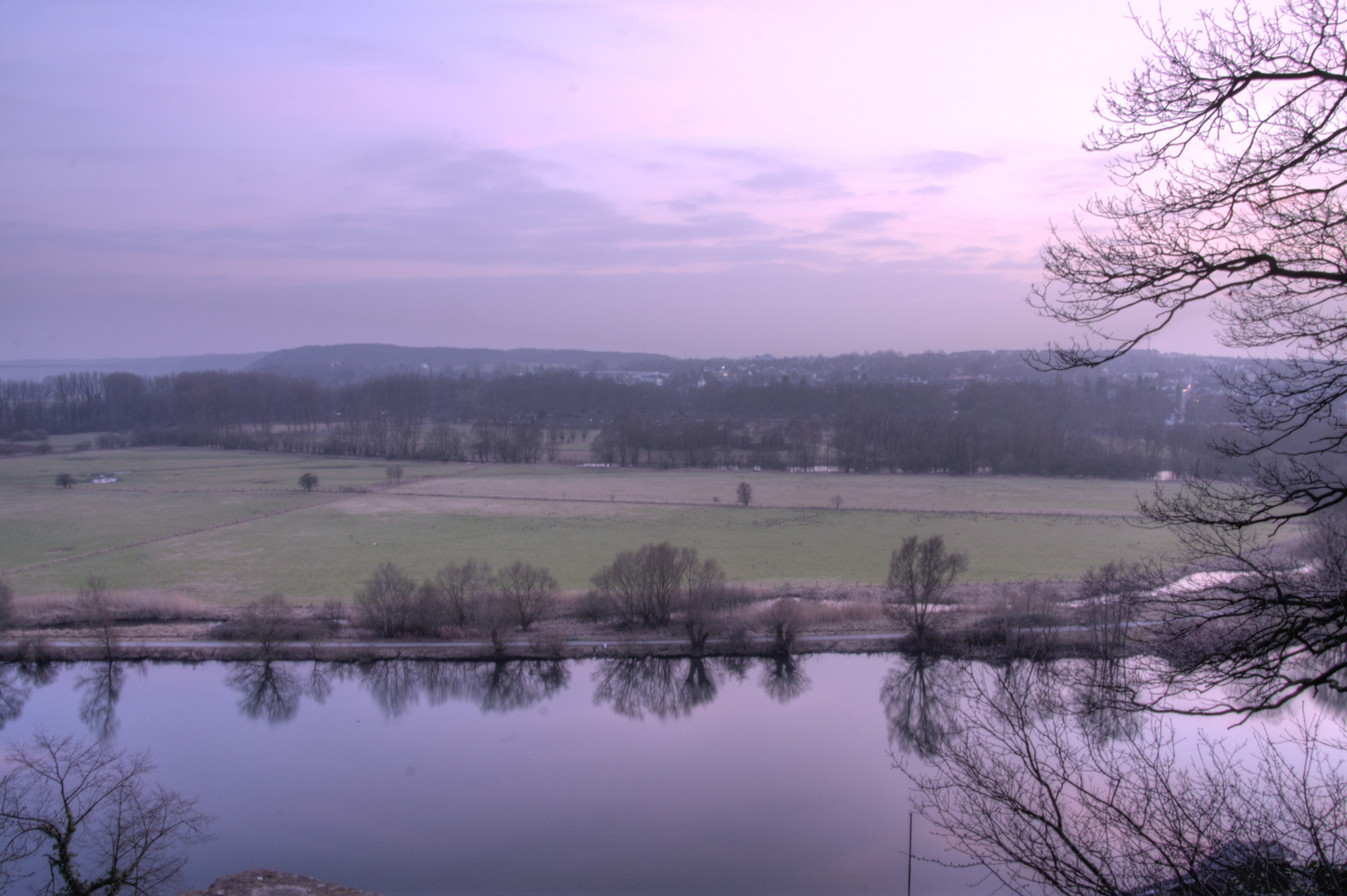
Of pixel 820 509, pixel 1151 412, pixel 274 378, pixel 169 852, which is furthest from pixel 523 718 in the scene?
pixel 274 378

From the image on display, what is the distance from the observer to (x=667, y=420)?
66312 mm

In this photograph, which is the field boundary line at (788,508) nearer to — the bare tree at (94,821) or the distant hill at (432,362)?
the bare tree at (94,821)

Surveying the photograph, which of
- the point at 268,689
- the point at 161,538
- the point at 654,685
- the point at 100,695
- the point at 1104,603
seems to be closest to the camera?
the point at 100,695

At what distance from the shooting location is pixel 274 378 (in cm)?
8688

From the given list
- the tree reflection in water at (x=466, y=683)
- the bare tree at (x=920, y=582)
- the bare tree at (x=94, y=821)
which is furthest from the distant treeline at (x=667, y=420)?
the bare tree at (x=94, y=821)

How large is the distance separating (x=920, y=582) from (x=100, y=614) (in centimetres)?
2296

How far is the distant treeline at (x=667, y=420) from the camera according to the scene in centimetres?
5272

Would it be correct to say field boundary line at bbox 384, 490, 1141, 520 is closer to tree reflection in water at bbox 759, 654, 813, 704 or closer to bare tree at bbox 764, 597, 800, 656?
bare tree at bbox 764, 597, 800, 656

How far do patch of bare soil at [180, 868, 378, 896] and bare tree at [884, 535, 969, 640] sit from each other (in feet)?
49.8

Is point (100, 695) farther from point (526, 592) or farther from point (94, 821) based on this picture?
point (526, 592)

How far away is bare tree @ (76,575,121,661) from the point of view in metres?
20.3

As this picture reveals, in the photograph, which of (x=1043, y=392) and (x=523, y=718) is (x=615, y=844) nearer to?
(x=523, y=718)

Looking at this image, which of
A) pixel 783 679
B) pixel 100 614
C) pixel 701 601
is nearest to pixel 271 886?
pixel 783 679

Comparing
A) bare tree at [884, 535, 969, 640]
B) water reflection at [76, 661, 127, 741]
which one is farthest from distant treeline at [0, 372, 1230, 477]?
water reflection at [76, 661, 127, 741]
